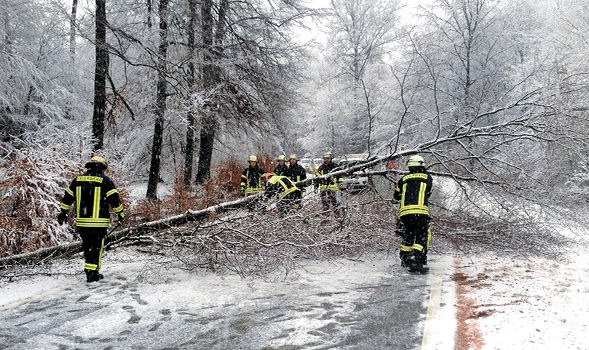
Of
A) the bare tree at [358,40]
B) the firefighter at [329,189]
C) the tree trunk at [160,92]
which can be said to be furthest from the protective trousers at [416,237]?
the bare tree at [358,40]

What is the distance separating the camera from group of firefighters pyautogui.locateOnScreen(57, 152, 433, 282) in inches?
227

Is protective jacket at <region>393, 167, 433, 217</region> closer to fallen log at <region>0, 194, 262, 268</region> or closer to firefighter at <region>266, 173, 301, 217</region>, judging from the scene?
firefighter at <region>266, 173, 301, 217</region>

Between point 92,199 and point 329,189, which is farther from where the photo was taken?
point 329,189

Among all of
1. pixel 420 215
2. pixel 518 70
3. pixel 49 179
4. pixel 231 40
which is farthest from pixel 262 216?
pixel 518 70

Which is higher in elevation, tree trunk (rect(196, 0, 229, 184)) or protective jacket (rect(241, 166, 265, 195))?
tree trunk (rect(196, 0, 229, 184))

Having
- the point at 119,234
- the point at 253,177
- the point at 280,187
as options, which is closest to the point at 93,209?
the point at 119,234

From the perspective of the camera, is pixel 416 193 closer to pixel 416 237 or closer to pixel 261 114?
pixel 416 237

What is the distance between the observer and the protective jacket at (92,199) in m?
5.77

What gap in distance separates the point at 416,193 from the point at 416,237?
0.61 metres

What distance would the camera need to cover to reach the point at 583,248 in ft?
26.4

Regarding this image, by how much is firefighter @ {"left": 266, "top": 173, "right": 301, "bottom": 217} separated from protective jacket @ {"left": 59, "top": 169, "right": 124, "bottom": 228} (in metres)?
2.16

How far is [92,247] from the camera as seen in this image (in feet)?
18.9

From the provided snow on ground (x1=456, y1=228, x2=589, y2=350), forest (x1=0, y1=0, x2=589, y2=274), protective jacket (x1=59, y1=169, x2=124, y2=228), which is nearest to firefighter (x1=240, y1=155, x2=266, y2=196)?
forest (x1=0, y1=0, x2=589, y2=274)

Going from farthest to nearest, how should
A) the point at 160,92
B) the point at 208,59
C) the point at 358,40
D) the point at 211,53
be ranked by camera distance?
1. the point at 358,40
2. the point at 208,59
3. the point at 211,53
4. the point at 160,92
